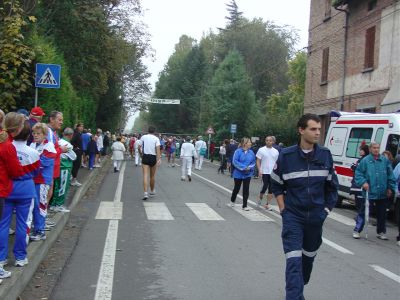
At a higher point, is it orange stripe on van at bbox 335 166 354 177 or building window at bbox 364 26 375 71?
building window at bbox 364 26 375 71

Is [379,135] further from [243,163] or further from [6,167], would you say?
[6,167]

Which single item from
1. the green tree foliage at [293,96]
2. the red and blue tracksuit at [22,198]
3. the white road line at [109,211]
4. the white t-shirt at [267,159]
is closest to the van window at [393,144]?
the white t-shirt at [267,159]

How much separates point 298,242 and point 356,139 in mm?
9828

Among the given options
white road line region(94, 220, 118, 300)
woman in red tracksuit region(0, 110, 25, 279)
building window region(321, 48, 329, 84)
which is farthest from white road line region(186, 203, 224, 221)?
building window region(321, 48, 329, 84)

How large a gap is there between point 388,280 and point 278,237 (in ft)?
9.40

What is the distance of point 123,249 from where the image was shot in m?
8.08

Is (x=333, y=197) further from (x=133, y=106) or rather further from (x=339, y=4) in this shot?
(x=133, y=106)

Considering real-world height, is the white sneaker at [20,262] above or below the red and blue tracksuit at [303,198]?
below

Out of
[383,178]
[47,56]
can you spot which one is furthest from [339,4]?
[383,178]

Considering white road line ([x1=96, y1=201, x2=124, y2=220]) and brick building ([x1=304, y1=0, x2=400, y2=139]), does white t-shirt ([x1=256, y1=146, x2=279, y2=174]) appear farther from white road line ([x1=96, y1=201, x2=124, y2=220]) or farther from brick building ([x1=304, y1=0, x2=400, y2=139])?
brick building ([x1=304, y1=0, x2=400, y2=139])

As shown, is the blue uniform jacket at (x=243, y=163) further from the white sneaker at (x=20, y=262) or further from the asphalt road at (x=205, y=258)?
the white sneaker at (x=20, y=262)

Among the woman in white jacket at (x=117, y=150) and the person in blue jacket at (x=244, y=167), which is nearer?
the person in blue jacket at (x=244, y=167)

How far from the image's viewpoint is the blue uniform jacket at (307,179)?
5.10 metres

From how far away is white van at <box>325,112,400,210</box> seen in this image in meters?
13.0
